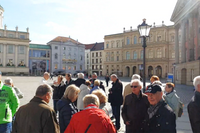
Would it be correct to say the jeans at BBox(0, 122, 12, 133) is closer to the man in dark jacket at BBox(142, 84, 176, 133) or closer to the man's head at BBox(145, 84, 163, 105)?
the man in dark jacket at BBox(142, 84, 176, 133)

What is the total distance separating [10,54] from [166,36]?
4968 centimetres

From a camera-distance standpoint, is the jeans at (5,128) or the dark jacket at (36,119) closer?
the dark jacket at (36,119)

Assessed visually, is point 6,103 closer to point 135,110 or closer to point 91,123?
point 91,123

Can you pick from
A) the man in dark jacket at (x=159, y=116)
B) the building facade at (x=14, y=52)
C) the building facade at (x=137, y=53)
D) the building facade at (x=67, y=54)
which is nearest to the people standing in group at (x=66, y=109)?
the man in dark jacket at (x=159, y=116)

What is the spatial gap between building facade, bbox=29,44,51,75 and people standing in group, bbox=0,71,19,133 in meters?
66.6

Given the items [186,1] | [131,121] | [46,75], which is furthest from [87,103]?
[186,1]

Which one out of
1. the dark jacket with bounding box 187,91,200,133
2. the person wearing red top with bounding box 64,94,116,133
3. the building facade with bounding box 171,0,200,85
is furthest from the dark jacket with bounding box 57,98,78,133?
the building facade with bounding box 171,0,200,85

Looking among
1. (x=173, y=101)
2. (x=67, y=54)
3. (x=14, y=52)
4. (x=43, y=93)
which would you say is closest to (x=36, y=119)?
(x=43, y=93)

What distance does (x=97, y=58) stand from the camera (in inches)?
3238

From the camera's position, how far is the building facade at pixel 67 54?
71750mm

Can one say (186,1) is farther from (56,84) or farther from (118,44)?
(118,44)

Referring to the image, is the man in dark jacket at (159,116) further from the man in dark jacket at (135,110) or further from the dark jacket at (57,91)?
the dark jacket at (57,91)

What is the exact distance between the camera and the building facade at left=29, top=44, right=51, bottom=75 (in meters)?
67.9

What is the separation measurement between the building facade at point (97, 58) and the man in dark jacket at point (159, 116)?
250 ft
